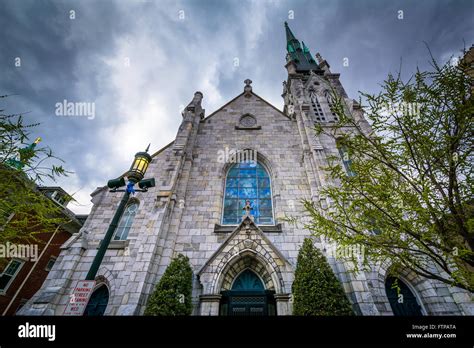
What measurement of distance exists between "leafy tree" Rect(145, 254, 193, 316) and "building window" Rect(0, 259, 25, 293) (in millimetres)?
12767

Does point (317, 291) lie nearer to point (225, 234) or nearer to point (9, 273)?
point (225, 234)

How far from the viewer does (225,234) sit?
27.1ft

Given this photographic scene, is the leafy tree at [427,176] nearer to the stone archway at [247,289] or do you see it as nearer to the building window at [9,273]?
the stone archway at [247,289]

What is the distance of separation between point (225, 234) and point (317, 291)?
4000 millimetres

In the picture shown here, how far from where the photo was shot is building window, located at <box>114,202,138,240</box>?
8.45 meters

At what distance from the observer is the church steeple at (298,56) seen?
70.4 feet

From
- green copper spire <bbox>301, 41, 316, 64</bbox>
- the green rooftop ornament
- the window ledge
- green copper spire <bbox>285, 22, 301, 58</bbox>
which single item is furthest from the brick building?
green copper spire <bbox>285, 22, 301, 58</bbox>

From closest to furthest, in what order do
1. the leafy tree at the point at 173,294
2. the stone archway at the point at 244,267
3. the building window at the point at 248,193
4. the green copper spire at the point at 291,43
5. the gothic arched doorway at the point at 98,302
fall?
the leafy tree at the point at 173,294 → the stone archway at the point at 244,267 → the gothic arched doorway at the point at 98,302 → the building window at the point at 248,193 → the green copper spire at the point at 291,43

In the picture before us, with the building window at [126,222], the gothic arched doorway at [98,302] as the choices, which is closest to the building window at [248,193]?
the building window at [126,222]

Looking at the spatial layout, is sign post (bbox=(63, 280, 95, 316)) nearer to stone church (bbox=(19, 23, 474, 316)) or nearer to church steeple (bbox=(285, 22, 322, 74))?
stone church (bbox=(19, 23, 474, 316))

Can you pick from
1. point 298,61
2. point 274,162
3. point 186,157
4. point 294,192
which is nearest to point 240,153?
point 274,162

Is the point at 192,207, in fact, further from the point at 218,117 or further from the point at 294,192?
the point at 218,117

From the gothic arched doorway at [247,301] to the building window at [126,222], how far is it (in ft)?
16.1

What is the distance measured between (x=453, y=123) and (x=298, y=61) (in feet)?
76.0
